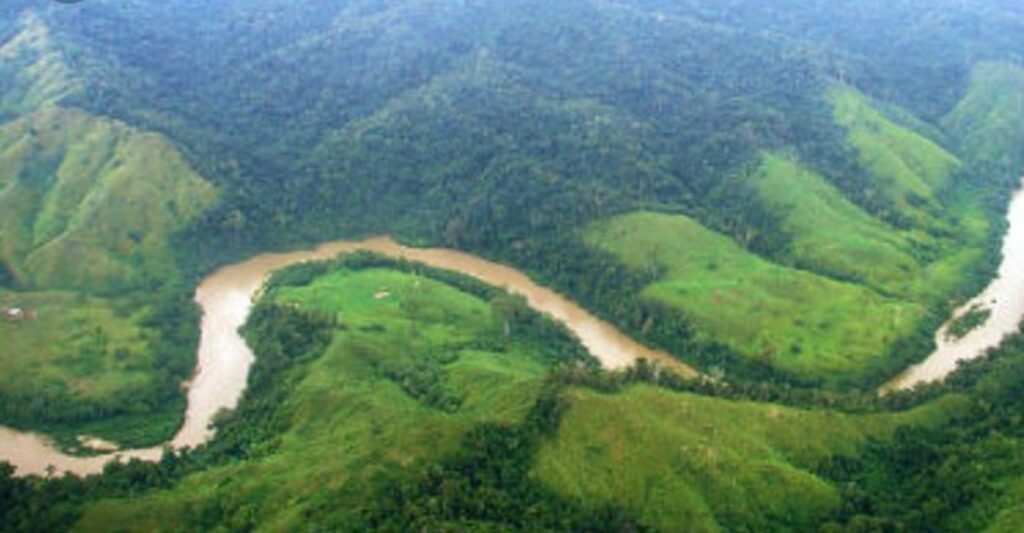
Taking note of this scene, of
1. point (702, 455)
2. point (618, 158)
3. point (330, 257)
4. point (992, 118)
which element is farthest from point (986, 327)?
point (330, 257)

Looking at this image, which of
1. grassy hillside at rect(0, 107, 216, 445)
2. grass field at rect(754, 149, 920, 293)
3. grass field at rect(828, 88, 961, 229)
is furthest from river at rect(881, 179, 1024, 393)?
grassy hillside at rect(0, 107, 216, 445)

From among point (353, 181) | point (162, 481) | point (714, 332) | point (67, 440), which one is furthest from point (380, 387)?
point (353, 181)

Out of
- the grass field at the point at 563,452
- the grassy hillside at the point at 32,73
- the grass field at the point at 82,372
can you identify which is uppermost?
the grassy hillside at the point at 32,73

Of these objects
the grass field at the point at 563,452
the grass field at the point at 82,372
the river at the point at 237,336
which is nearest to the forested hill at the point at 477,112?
the river at the point at 237,336

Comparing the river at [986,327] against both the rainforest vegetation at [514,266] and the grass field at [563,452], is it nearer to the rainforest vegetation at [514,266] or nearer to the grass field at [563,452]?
the rainforest vegetation at [514,266]

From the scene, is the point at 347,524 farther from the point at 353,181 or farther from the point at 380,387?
the point at 353,181

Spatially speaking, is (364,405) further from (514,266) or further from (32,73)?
(32,73)
